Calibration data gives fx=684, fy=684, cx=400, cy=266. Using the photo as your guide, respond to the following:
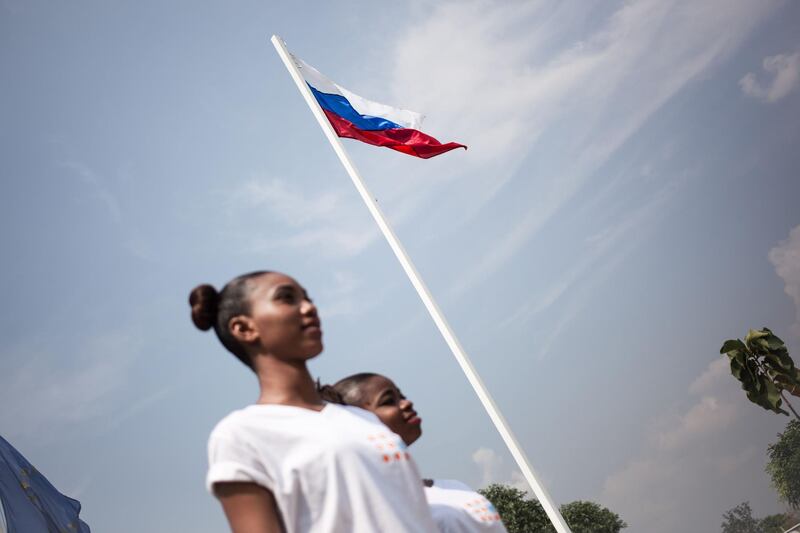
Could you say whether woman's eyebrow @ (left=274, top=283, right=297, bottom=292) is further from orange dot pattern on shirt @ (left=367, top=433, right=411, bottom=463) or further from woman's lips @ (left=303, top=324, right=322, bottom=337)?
orange dot pattern on shirt @ (left=367, top=433, right=411, bottom=463)

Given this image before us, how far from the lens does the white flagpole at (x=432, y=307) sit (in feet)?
26.8

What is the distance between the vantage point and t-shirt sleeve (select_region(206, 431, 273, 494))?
1768 mm

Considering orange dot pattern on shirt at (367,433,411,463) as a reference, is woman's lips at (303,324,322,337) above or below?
above

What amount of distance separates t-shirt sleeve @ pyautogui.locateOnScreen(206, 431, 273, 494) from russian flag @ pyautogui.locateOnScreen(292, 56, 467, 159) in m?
9.06

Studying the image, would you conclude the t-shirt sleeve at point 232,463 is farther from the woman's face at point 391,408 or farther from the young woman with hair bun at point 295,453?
the woman's face at point 391,408

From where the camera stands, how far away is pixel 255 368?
7.13ft

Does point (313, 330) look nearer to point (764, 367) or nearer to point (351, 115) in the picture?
point (351, 115)

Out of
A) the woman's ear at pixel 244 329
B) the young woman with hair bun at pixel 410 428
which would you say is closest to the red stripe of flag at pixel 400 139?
the young woman with hair bun at pixel 410 428

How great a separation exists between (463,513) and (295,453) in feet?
3.66

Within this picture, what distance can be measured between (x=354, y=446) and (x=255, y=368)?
1.52ft

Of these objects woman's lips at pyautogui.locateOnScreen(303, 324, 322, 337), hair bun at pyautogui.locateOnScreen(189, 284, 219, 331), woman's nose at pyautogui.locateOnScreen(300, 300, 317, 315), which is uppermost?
hair bun at pyautogui.locateOnScreen(189, 284, 219, 331)

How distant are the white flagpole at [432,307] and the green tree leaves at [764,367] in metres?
19.9

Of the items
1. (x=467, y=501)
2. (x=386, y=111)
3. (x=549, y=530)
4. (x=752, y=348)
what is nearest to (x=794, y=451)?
(x=549, y=530)

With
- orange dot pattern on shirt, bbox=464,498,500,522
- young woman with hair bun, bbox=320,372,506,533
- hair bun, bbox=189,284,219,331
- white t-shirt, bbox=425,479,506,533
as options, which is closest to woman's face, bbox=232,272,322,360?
hair bun, bbox=189,284,219,331
